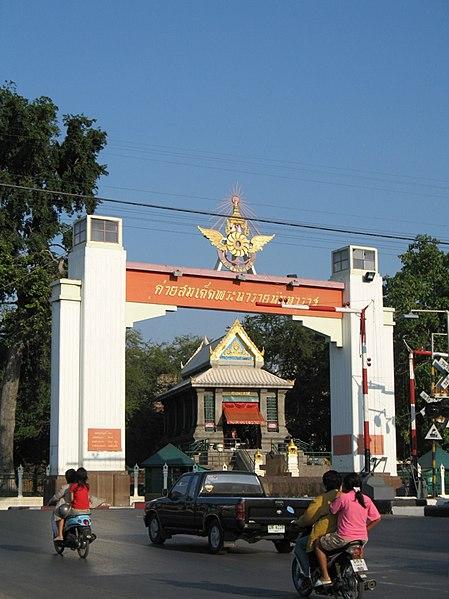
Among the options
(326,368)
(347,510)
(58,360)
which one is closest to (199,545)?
(347,510)

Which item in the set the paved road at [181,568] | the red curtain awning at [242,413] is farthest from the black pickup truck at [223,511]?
the red curtain awning at [242,413]

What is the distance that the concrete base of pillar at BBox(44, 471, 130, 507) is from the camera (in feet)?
112

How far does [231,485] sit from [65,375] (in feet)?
54.3

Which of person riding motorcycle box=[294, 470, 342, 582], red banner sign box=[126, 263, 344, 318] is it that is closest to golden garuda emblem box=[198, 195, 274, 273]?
red banner sign box=[126, 263, 344, 318]

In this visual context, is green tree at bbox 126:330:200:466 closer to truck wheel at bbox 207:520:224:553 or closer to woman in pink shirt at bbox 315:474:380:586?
truck wheel at bbox 207:520:224:553

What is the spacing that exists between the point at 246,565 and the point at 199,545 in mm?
4014

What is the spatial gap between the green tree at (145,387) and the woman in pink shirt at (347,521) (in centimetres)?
5914

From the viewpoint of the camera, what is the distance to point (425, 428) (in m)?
56.8

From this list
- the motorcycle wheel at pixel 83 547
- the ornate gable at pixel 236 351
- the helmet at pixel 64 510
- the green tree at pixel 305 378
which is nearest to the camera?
the motorcycle wheel at pixel 83 547

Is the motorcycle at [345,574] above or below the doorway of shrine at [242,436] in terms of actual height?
below

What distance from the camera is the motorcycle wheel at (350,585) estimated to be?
1086 centimetres

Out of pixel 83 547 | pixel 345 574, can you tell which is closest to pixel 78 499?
pixel 83 547

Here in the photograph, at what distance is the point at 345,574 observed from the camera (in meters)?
11.0

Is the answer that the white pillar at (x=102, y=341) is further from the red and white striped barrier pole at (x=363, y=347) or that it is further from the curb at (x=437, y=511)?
the curb at (x=437, y=511)
